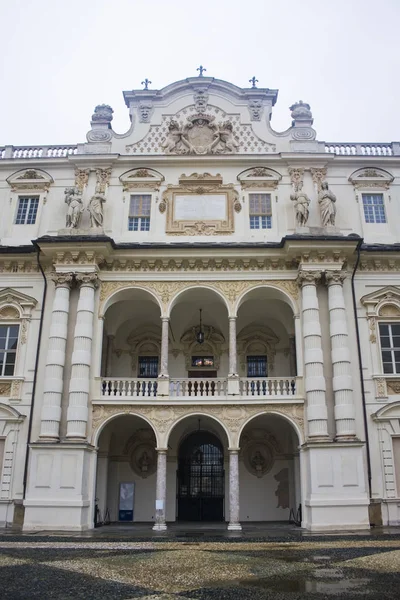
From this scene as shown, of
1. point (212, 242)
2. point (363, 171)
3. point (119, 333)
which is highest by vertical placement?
point (363, 171)

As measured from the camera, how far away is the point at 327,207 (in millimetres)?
22812

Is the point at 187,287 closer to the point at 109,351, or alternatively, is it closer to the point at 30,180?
the point at 109,351

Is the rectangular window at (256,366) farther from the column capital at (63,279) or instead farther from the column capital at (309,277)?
the column capital at (63,279)

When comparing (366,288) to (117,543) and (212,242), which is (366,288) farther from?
(117,543)

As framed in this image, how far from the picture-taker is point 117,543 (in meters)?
14.8

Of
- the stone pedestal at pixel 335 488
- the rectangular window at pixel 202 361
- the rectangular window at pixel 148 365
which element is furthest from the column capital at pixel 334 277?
the rectangular window at pixel 148 365

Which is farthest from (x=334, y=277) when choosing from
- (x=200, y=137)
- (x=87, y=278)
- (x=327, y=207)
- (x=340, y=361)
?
(x=87, y=278)

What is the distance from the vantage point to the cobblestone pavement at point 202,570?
26.5 ft

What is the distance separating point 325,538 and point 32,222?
17274 millimetres

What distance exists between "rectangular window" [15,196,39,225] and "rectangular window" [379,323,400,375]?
615 inches

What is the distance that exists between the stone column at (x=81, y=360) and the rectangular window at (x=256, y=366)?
26.1 ft

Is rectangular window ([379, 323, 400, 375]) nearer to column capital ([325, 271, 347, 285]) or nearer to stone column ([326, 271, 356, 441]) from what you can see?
stone column ([326, 271, 356, 441])

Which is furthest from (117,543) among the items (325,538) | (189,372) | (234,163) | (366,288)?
(234,163)

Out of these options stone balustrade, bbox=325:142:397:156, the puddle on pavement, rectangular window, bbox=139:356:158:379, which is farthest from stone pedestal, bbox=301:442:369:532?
stone balustrade, bbox=325:142:397:156
